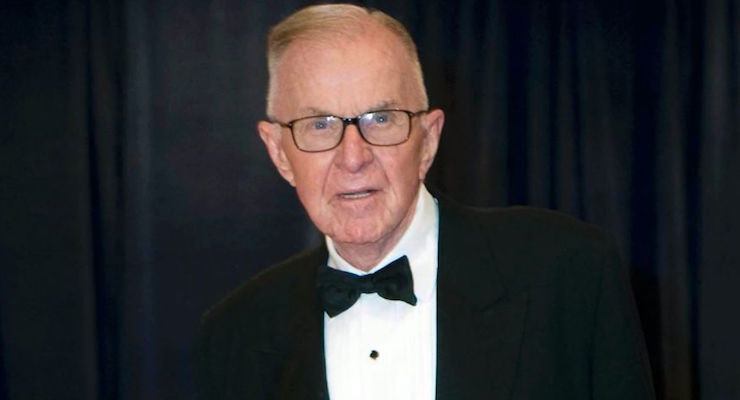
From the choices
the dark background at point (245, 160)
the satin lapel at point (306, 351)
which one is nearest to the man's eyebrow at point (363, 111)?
the satin lapel at point (306, 351)

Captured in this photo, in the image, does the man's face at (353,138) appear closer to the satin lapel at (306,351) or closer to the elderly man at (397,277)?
the elderly man at (397,277)

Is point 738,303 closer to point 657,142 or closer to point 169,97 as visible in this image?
point 657,142

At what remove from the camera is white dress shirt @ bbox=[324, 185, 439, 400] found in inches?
70.0

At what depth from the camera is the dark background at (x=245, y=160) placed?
393 centimetres

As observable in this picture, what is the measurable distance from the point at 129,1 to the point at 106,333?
1290mm

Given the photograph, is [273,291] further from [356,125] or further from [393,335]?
[356,125]

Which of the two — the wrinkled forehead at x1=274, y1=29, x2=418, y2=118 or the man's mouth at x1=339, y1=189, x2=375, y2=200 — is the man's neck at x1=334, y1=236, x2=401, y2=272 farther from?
the wrinkled forehead at x1=274, y1=29, x2=418, y2=118

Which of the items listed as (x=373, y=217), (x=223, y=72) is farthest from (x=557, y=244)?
(x=223, y=72)

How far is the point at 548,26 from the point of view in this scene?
13.3 ft

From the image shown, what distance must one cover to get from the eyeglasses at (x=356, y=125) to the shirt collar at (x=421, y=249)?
7.4 inches

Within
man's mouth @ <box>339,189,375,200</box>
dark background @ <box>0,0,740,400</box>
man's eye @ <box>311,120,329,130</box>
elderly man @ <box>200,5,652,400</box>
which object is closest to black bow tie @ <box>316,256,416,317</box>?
elderly man @ <box>200,5,652,400</box>

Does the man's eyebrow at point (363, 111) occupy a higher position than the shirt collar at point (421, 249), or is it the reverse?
the man's eyebrow at point (363, 111)

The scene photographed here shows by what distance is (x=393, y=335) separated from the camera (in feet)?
5.99

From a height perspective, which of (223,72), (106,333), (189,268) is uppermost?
(223,72)
